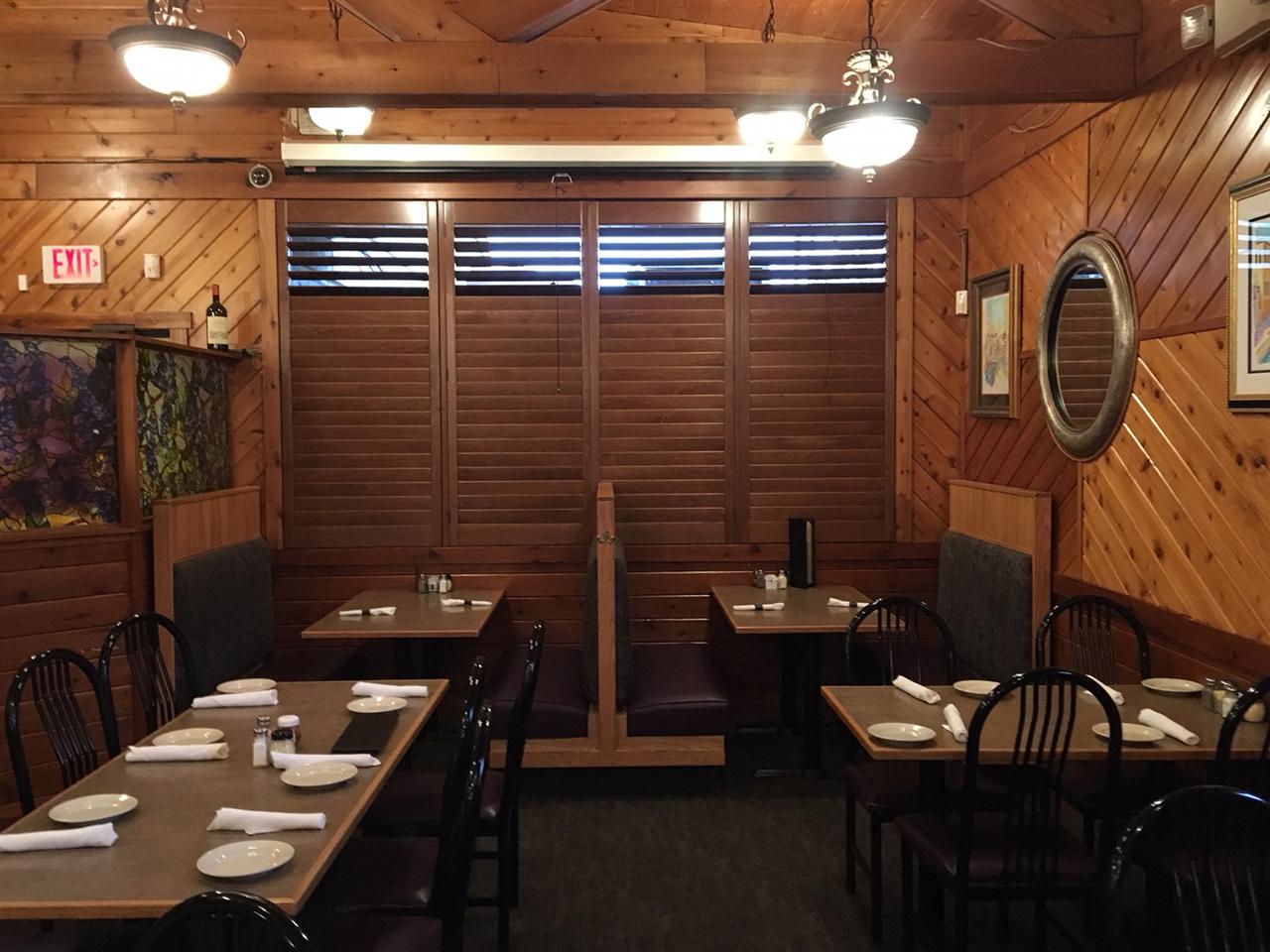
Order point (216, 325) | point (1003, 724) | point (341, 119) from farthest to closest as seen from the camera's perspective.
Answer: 1. point (216, 325)
2. point (341, 119)
3. point (1003, 724)

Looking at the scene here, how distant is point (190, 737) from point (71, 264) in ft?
11.7

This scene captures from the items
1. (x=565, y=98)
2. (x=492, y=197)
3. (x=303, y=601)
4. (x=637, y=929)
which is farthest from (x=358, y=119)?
(x=637, y=929)

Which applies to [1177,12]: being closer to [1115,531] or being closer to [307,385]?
[1115,531]

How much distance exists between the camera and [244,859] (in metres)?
1.99

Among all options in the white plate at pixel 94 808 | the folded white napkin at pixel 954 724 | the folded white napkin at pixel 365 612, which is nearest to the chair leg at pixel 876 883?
the folded white napkin at pixel 954 724

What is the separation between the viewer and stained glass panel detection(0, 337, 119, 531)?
3.84 metres

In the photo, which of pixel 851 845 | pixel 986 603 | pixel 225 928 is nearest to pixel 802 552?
pixel 986 603

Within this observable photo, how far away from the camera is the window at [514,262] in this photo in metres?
5.41

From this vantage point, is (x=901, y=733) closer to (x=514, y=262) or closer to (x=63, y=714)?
(x=63, y=714)

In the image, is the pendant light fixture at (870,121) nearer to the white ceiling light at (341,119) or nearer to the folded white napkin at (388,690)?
the folded white napkin at (388,690)

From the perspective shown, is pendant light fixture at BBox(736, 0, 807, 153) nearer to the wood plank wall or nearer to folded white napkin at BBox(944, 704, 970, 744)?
the wood plank wall

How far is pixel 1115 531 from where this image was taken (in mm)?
3887

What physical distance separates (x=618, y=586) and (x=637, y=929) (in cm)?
148

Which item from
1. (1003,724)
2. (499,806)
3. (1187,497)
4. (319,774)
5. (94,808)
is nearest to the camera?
(94,808)
